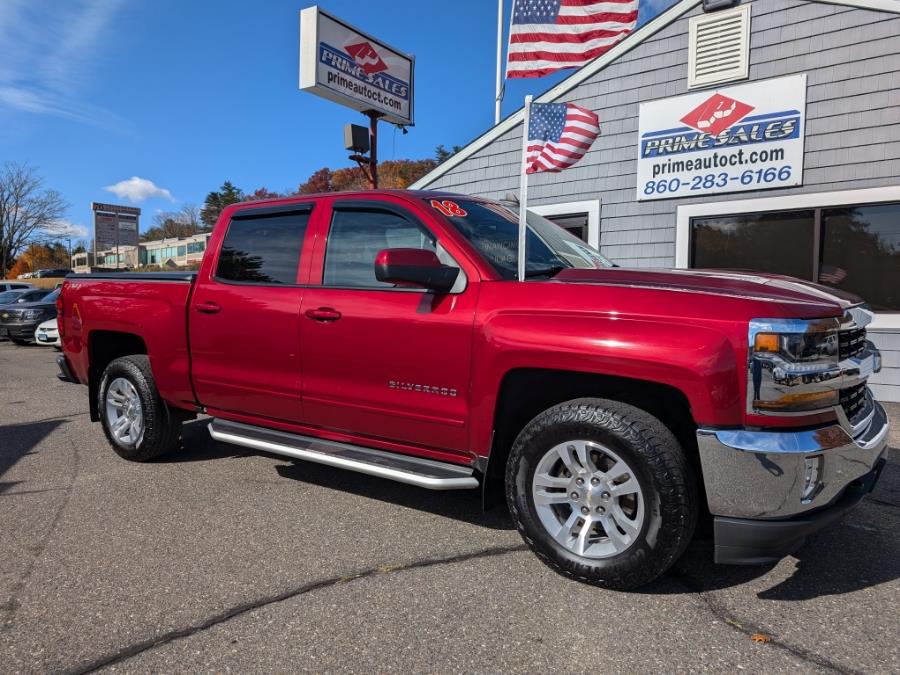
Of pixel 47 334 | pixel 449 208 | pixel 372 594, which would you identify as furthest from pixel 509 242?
pixel 47 334

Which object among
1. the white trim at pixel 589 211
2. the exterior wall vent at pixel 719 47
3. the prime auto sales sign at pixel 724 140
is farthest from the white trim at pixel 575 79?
the white trim at pixel 589 211

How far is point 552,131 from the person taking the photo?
169 inches

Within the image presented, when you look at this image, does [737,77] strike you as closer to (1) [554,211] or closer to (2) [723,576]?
(1) [554,211]

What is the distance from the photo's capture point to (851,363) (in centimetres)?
274

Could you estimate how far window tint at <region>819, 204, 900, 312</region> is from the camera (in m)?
7.16

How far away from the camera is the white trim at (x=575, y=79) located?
8.41 m

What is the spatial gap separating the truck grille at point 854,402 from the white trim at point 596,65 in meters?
6.38

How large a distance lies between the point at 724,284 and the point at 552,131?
188 cm

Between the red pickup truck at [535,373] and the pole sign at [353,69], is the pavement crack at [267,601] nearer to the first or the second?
the red pickup truck at [535,373]

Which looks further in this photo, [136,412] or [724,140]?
[724,140]

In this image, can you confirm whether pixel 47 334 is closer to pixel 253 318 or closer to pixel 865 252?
pixel 253 318

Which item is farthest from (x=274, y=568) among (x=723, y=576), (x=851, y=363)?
(x=851, y=363)

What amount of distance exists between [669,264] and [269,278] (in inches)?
243

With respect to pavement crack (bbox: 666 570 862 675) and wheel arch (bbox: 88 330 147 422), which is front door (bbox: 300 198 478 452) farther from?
wheel arch (bbox: 88 330 147 422)
